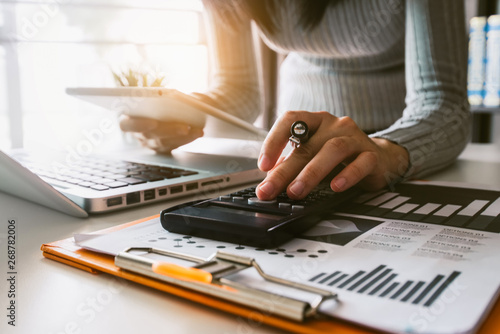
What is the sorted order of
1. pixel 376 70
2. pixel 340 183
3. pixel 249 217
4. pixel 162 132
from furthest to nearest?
pixel 376 70
pixel 162 132
pixel 340 183
pixel 249 217

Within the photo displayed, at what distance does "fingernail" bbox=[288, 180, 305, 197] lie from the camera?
17.5 inches

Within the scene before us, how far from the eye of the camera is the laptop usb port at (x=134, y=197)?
51 centimetres

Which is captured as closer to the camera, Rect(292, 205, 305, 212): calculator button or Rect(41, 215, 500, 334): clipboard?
Rect(41, 215, 500, 334): clipboard

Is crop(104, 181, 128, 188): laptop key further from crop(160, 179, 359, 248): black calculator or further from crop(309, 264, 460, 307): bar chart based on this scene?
crop(309, 264, 460, 307): bar chart

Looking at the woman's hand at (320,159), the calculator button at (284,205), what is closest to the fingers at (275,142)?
the woman's hand at (320,159)

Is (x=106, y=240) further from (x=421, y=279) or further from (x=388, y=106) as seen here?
(x=388, y=106)

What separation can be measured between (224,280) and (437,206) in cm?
30

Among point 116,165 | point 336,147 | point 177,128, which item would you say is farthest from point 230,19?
point 336,147

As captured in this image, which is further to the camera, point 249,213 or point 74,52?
point 74,52

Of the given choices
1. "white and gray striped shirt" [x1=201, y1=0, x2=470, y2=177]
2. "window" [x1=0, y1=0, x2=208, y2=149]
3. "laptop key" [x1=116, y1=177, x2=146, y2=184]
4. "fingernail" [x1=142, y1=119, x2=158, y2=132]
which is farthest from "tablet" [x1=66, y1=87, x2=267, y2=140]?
"window" [x1=0, y1=0, x2=208, y2=149]

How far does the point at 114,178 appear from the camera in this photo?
0.56 m

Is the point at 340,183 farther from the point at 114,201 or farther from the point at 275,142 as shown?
the point at 114,201

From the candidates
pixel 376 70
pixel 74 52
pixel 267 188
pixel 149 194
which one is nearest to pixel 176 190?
pixel 149 194

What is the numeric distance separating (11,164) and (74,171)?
Answer: 0.66 ft
